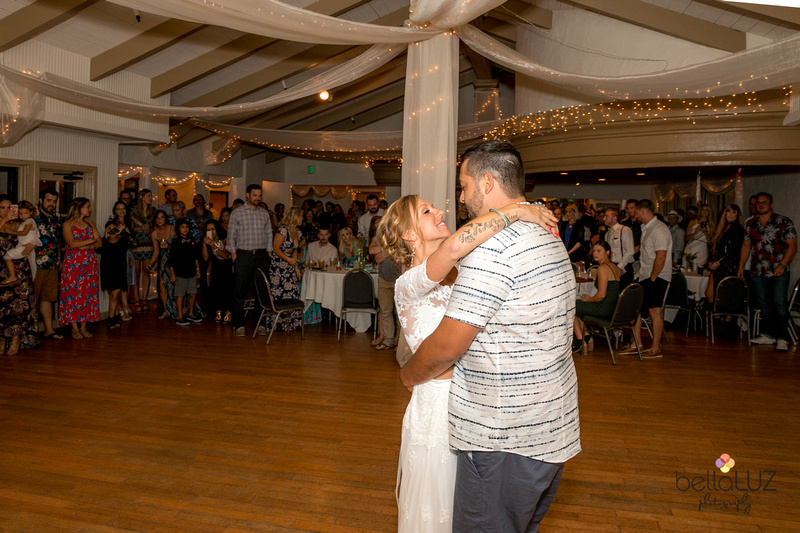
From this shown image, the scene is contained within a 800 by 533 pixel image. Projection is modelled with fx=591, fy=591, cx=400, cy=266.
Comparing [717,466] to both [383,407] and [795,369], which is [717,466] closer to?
[383,407]

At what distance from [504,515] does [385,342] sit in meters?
5.05

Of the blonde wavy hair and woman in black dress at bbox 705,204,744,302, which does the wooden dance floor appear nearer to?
woman in black dress at bbox 705,204,744,302

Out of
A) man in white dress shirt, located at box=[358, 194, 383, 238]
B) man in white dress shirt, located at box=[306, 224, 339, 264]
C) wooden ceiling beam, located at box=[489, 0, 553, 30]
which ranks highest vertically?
wooden ceiling beam, located at box=[489, 0, 553, 30]

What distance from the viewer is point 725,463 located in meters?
3.42

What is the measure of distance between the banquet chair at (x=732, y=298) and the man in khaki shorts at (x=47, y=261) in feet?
24.4

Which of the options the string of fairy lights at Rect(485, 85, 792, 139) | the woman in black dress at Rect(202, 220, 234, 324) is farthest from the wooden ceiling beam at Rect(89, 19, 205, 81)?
the string of fairy lights at Rect(485, 85, 792, 139)

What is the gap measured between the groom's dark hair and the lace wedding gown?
44 cm

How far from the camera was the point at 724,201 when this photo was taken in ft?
37.3

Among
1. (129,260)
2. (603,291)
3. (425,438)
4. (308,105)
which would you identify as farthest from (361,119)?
(425,438)

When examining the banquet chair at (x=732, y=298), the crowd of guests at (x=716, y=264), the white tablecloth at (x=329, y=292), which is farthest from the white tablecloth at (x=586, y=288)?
the white tablecloth at (x=329, y=292)

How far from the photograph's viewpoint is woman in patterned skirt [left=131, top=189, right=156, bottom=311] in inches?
340

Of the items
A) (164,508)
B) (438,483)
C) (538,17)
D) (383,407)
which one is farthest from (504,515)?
→ (538,17)

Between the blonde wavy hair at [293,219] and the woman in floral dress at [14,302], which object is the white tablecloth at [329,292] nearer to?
the blonde wavy hair at [293,219]

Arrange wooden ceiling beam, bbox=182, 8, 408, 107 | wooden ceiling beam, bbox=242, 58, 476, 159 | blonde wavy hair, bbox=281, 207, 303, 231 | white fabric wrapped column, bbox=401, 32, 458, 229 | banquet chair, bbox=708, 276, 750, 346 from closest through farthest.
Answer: white fabric wrapped column, bbox=401, 32, 458, 229, banquet chair, bbox=708, 276, 750, 346, blonde wavy hair, bbox=281, 207, 303, 231, wooden ceiling beam, bbox=182, 8, 408, 107, wooden ceiling beam, bbox=242, 58, 476, 159
